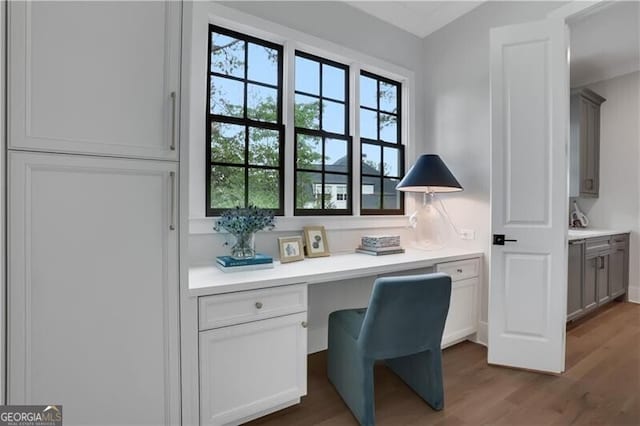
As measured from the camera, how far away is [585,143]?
153 inches

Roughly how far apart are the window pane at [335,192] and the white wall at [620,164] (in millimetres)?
3681

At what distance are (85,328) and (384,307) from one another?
1258 millimetres

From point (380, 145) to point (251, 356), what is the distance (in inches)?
85.6

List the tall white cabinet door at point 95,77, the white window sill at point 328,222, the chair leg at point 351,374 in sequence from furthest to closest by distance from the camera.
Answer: the white window sill at point 328,222 < the chair leg at point 351,374 < the tall white cabinet door at point 95,77

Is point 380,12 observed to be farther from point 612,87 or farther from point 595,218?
point 595,218

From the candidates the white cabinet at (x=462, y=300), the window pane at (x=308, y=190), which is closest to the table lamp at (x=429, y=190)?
the white cabinet at (x=462, y=300)

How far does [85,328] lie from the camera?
123 centimetres

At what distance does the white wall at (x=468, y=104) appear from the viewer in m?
2.66

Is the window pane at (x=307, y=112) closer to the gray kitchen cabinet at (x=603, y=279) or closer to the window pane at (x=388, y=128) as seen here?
the window pane at (x=388, y=128)

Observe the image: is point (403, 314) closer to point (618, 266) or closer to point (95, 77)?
point (95, 77)

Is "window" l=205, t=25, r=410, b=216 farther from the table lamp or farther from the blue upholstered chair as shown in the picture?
the blue upholstered chair


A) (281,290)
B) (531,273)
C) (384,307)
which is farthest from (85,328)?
(531,273)

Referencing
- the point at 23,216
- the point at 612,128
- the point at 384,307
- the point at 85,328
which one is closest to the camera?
the point at 23,216

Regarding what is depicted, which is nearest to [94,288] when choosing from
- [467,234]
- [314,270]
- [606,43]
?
[314,270]
